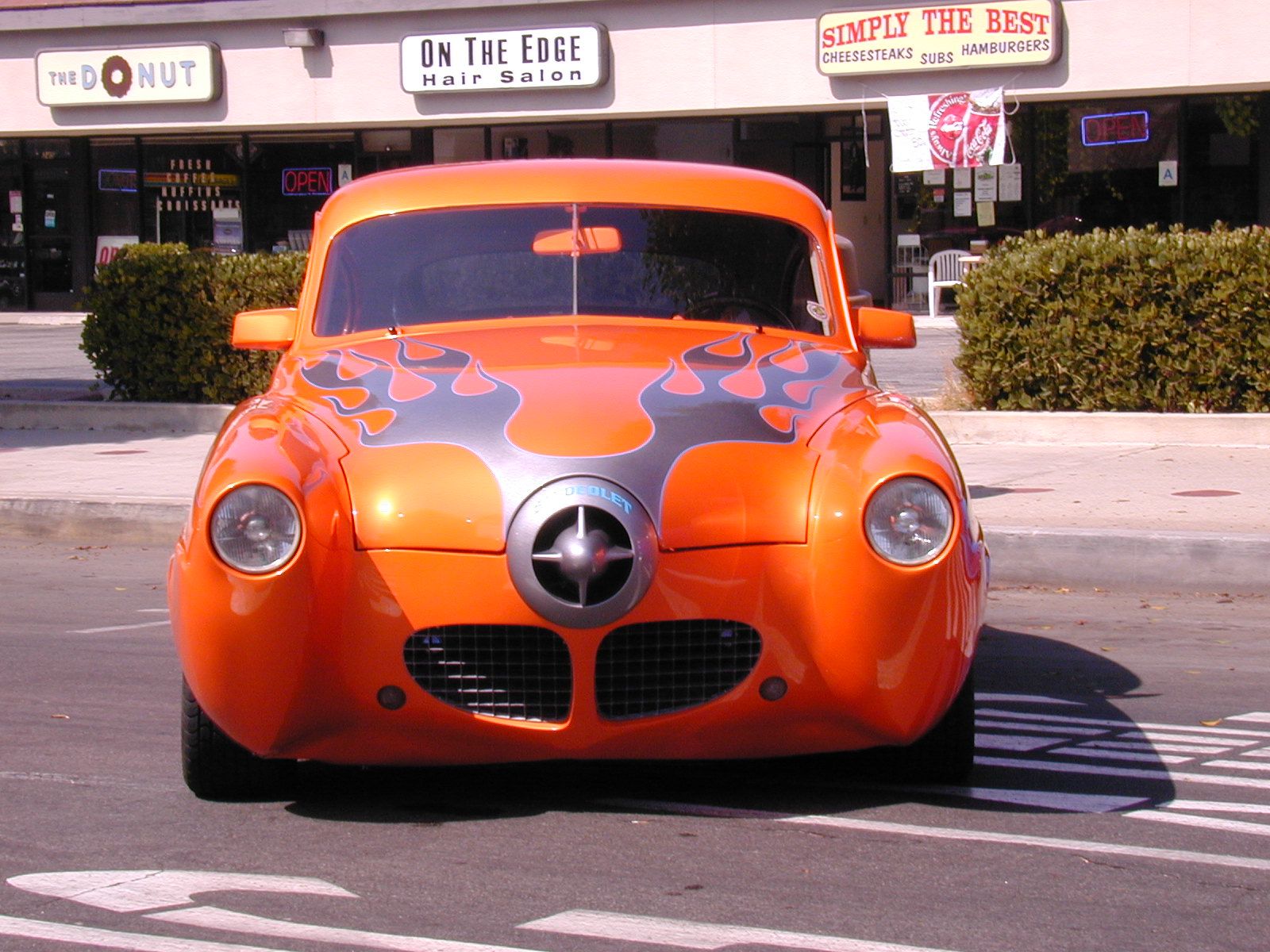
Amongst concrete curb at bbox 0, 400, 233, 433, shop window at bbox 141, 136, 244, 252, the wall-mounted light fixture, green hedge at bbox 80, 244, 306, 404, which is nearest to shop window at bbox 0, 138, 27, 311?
shop window at bbox 141, 136, 244, 252

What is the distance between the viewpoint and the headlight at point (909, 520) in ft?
14.3

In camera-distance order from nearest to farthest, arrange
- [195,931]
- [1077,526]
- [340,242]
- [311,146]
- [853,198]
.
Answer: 1. [195,931]
2. [340,242]
3. [1077,526]
4. [853,198]
5. [311,146]

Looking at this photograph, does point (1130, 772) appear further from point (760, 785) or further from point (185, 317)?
point (185, 317)

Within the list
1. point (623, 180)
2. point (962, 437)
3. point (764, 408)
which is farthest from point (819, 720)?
point (962, 437)

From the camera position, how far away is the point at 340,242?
6.00 m

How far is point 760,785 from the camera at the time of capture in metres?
4.91

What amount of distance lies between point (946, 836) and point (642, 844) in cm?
73

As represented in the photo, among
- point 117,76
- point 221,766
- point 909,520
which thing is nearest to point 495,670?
point 221,766

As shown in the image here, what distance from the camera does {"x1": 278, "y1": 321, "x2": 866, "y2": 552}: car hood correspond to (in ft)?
14.3

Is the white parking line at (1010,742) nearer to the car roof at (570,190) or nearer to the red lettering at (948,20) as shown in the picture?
the car roof at (570,190)

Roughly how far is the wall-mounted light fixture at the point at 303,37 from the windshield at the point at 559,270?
20.9m

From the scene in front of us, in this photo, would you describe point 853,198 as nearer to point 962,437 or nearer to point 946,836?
point 962,437

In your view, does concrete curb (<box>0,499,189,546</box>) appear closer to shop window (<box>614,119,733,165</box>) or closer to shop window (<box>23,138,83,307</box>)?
shop window (<box>614,119,733,165</box>)

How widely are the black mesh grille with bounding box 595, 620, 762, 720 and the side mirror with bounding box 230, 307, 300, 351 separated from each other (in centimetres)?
205
